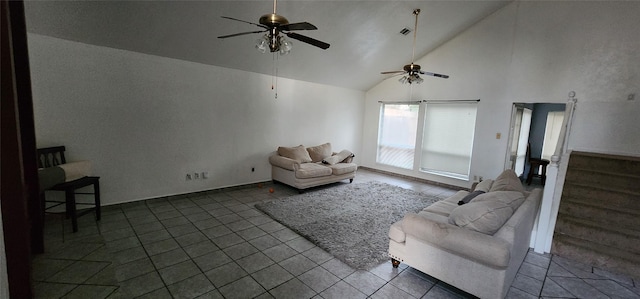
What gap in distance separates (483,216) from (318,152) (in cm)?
424

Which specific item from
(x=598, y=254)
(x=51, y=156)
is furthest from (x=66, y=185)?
(x=598, y=254)

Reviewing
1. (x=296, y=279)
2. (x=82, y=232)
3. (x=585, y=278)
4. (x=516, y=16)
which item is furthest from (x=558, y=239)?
(x=82, y=232)

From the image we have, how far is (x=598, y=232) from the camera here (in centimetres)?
293

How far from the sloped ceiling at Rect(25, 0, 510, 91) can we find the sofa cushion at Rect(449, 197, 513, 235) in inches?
129

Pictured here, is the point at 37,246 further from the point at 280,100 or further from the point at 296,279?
the point at 280,100

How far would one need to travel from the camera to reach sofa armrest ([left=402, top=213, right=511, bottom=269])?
190cm

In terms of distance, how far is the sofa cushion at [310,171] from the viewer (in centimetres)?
493

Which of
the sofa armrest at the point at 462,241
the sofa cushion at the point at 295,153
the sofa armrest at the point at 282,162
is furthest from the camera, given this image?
the sofa cushion at the point at 295,153

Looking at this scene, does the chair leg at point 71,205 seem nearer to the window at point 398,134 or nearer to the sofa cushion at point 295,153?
the sofa cushion at point 295,153

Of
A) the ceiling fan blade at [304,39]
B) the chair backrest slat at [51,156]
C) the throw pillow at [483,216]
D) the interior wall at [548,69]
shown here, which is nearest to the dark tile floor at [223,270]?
the throw pillow at [483,216]

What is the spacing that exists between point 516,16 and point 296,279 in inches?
243

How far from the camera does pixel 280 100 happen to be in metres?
5.66

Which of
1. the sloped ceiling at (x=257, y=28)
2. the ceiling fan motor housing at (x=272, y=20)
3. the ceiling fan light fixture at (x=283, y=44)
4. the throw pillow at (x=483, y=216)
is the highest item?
the sloped ceiling at (x=257, y=28)

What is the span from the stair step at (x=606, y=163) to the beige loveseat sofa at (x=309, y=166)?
146 inches
